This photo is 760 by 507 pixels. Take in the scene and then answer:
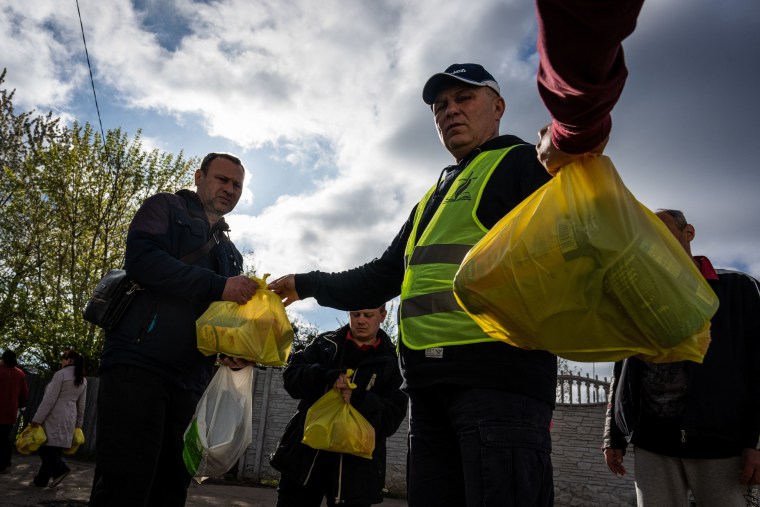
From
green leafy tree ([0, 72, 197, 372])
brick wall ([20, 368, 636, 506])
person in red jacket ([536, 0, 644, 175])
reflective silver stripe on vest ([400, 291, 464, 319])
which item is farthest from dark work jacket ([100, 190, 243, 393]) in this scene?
green leafy tree ([0, 72, 197, 372])

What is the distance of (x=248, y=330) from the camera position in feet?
8.73

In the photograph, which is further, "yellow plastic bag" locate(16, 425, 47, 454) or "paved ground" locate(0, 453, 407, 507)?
"yellow plastic bag" locate(16, 425, 47, 454)

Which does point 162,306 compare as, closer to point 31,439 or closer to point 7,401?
point 31,439

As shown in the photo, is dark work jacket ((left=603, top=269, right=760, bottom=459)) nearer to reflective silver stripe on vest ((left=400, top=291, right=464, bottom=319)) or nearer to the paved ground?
reflective silver stripe on vest ((left=400, top=291, right=464, bottom=319))

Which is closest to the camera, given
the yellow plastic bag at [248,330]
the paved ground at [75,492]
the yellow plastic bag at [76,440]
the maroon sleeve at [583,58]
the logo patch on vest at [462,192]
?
the maroon sleeve at [583,58]

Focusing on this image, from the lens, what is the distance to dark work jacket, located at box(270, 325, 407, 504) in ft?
11.6

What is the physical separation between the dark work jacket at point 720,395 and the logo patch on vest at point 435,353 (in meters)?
1.73

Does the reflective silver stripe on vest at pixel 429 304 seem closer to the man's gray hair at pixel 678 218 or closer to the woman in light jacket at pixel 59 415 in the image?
the man's gray hair at pixel 678 218

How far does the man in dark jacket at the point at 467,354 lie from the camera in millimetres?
1652

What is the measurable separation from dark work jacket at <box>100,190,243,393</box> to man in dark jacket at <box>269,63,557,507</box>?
1254mm

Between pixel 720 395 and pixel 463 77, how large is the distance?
2053mm

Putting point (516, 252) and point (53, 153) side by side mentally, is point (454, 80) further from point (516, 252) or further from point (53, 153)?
point (53, 153)

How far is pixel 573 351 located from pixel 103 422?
224cm

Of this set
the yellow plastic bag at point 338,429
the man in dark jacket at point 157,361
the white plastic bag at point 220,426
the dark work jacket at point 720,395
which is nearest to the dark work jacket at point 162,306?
the man in dark jacket at point 157,361
